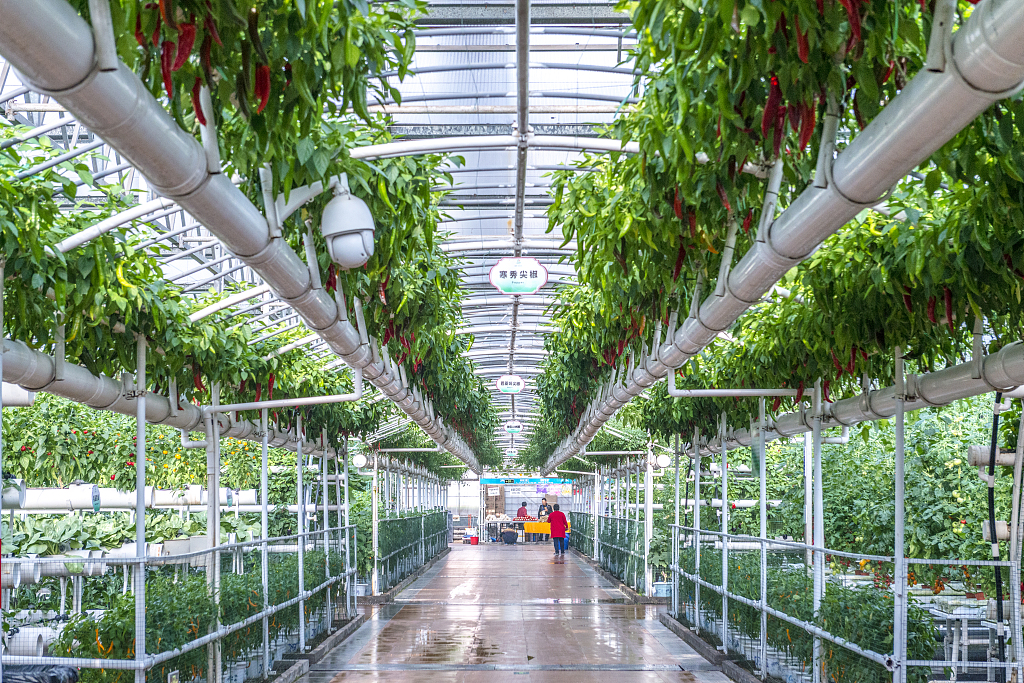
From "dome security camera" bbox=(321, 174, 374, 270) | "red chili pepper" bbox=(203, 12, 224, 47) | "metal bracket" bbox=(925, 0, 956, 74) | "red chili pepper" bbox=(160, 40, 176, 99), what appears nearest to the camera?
"metal bracket" bbox=(925, 0, 956, 74)

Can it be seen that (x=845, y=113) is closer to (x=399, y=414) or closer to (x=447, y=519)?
(x=399, y=414)

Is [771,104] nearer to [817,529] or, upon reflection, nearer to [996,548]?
[996,548]

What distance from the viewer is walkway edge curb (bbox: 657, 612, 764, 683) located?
31.6 ft

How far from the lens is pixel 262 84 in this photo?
11.7 feet

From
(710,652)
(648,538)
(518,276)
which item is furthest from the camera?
(648,538)

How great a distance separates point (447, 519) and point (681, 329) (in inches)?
1349

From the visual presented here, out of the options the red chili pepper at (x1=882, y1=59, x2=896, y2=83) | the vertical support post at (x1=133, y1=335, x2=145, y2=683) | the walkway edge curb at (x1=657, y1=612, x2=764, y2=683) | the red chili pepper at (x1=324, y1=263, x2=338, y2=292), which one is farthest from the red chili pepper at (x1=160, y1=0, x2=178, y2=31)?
the walkway edge curb at (x1=657, y1=612, x2=764, y2=683)

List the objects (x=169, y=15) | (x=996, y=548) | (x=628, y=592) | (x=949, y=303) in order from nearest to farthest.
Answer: (x=169, y=15)
(x=949, y=303)
(x=996, y=548)
(x=628, y=592)

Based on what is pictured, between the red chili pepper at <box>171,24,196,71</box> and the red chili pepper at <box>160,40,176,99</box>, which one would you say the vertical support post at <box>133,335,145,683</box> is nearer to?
the red chili pepper at <box>160,40,176,99</box>

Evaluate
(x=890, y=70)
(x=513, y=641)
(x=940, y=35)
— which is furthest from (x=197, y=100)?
(x=513, y=641)

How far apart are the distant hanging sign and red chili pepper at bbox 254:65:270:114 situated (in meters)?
6.45

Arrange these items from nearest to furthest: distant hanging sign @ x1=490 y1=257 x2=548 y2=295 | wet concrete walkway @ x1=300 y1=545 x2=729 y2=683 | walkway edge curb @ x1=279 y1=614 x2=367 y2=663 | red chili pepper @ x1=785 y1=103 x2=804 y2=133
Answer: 1. red chili pepper @ x1=785 y1=103 x2=804 y2=133
2. distant hanging sign @ x1=490 y1=257 x2=548 y2=295
3. wet concrete walkway @ x1=300 y1=545 x2=729 y2=683
4. walkway edge curb @ x1=279 y1=614 x2=367 y2=663

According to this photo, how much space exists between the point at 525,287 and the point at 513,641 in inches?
202

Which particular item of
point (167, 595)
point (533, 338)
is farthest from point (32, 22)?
point (533, 338)
